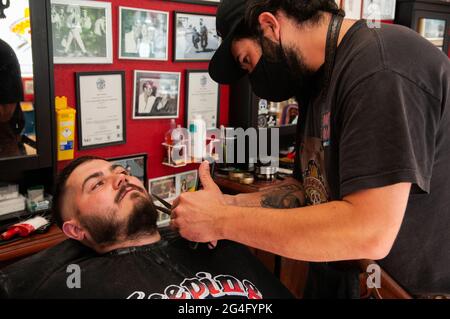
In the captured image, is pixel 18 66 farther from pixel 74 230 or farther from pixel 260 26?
pixel 260 26

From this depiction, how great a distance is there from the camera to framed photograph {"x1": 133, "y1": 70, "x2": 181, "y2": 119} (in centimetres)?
244

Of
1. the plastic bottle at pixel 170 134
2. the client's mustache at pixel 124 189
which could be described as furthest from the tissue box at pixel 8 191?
the plastic bottle at pixel 170 134

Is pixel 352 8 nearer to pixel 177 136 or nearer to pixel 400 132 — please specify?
pixel 177 136

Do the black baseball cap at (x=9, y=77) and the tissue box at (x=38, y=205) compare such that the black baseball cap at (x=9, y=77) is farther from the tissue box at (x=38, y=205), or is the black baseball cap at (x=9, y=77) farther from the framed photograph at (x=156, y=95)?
the framed photograph at (x=156, y=95)

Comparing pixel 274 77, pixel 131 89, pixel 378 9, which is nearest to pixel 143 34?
pixel 131 89

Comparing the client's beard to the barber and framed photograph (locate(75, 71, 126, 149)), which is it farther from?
framed photograph (locate(75, 71, 126, 149))

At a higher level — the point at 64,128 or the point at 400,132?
the point at 400,132

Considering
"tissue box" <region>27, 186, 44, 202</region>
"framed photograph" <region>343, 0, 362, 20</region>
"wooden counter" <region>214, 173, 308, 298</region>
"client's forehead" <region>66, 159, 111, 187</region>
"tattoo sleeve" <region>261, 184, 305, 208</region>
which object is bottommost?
"wooden counter" <region>214, 173, 308, 298</region>

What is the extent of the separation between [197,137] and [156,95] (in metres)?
0.35

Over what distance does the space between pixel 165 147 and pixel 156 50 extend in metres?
0.58

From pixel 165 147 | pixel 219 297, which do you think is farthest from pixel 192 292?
pixel 165 147

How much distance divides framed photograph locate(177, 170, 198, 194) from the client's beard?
3.71 feet

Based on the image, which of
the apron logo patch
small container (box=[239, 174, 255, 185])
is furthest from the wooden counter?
the apron logo patch

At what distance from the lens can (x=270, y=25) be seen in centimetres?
131
